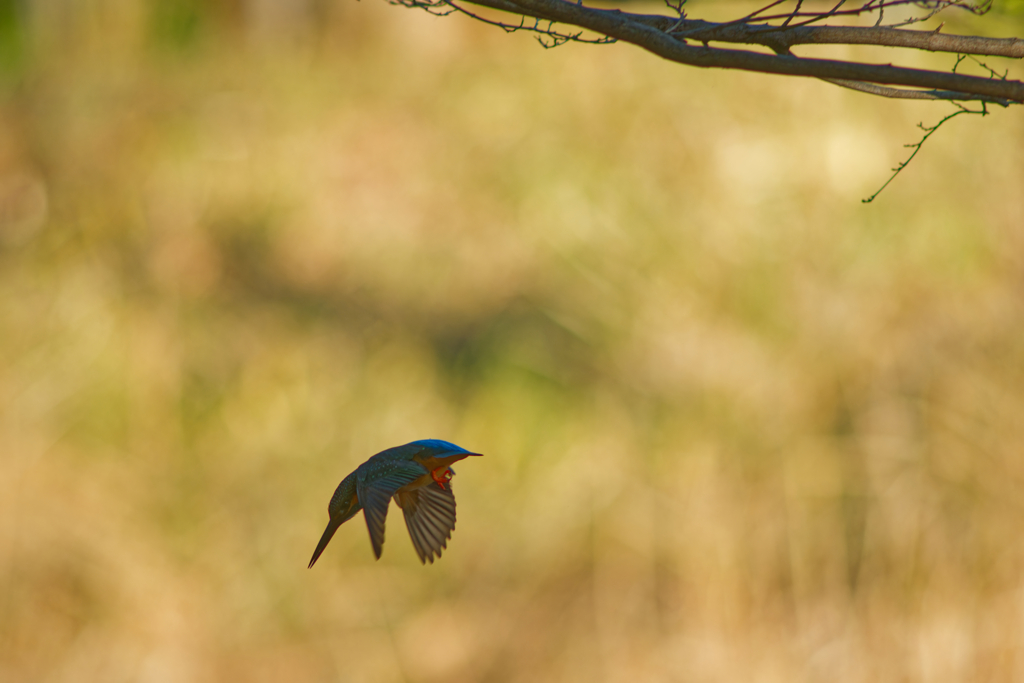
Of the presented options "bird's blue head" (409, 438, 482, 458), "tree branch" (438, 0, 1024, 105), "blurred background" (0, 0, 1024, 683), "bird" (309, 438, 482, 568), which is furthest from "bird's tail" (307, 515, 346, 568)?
"blurred background" (0, 0, 1024, 683)

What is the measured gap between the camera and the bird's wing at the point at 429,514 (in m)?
1.05

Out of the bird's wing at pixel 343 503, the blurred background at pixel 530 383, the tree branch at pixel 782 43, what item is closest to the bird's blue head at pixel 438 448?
the bird's wing at pixel 343 503

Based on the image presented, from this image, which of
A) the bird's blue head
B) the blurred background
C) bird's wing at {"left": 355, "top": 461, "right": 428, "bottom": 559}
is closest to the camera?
bird's wing at {"left": 355, "top": 461, "right": 428, "bottom": 559}

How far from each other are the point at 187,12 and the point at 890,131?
143 inches

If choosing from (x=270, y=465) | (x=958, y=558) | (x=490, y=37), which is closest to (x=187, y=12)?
(x=490, y=37)

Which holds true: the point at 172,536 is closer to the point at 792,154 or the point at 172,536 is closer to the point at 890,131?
the point at 792,154

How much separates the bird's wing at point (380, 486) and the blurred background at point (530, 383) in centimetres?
253

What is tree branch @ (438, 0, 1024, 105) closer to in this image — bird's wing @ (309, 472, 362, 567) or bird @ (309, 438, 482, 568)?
bird @ (309, 438, 482, 568)

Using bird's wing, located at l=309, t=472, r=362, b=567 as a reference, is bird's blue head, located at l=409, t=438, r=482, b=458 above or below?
above

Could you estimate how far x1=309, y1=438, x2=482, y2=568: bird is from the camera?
2.98 ft

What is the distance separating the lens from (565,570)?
3439mm

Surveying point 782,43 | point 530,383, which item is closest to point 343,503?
point 782,43

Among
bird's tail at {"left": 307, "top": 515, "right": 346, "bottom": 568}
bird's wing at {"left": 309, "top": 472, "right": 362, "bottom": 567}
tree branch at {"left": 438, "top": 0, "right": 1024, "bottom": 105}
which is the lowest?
bird's tail at {"left": 307, "top": 515, "right": 346, "bottom": 568}

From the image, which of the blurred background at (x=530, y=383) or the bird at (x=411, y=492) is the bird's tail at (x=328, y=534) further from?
the blurred background at (x=530, y=383)
